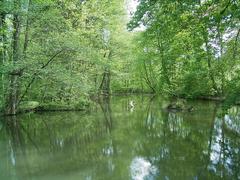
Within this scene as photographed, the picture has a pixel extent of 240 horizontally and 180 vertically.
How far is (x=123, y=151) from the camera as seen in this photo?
26.2 ft

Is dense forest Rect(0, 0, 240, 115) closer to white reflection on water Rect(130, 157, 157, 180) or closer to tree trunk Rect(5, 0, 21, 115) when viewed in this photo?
tree trunk Rect(5, 0, 21, 115)

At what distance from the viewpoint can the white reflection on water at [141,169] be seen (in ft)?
19.5

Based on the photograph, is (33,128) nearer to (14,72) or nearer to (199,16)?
(14,72)

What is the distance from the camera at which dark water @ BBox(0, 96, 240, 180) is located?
6.16 metres

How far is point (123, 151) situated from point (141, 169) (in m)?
1.60

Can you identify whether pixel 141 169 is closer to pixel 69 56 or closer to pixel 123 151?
pixel 123 151

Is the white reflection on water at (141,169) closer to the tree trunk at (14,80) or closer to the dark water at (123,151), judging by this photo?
the dark water at (123,151)

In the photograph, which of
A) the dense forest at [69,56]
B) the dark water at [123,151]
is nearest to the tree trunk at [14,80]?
the dense forest at [69,56]

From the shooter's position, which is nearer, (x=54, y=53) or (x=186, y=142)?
(x=186, y=142)

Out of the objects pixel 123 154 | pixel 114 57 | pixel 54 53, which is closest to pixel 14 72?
pixel 54 53

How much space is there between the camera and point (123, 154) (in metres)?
7.67

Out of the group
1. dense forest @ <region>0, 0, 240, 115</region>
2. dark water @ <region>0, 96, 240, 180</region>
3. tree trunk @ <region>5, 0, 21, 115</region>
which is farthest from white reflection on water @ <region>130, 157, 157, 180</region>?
tree trunk @ <region>5, 0, 21, 115</region>

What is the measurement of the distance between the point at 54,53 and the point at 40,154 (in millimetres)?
9295

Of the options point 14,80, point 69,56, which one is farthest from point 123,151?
point 69,56
